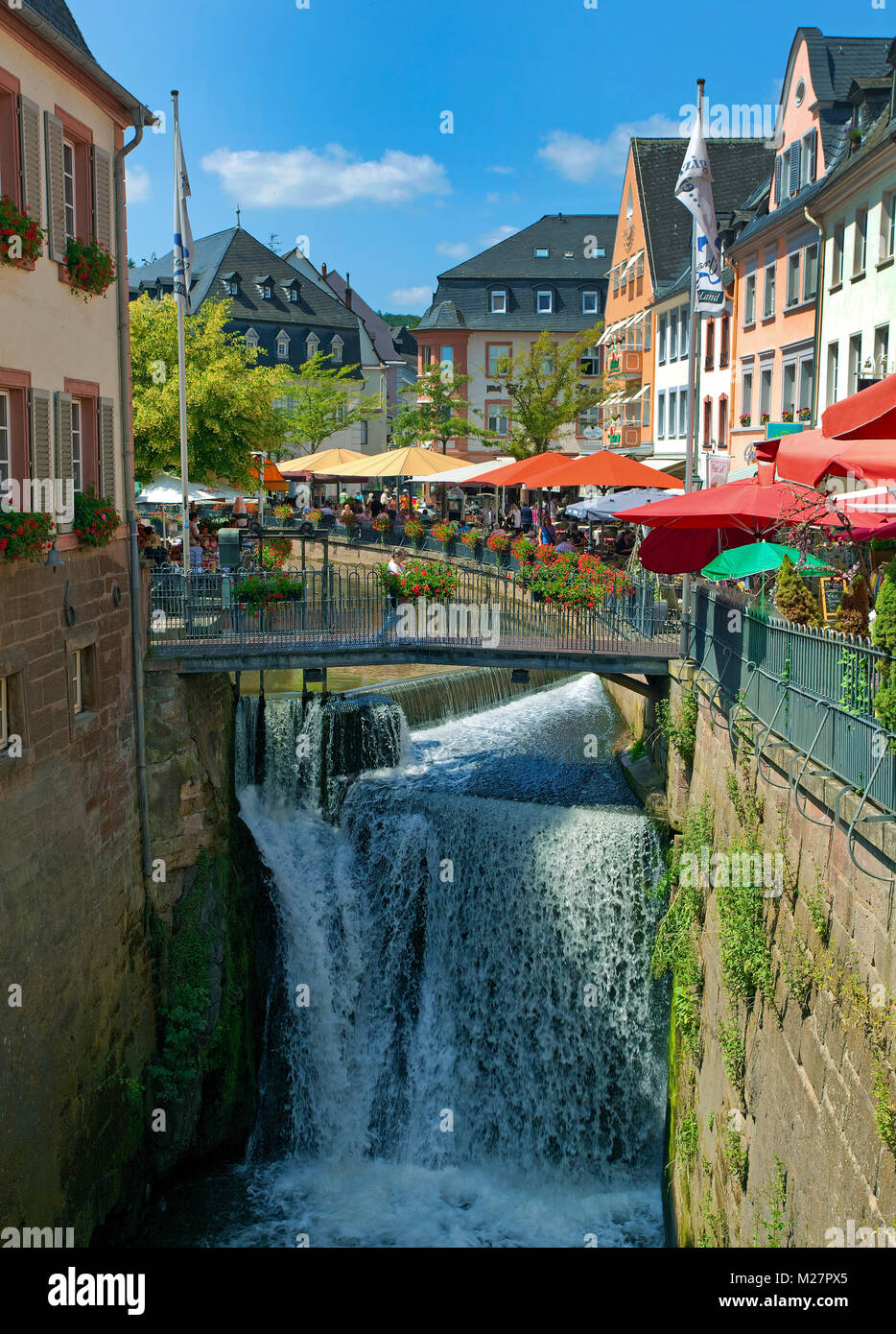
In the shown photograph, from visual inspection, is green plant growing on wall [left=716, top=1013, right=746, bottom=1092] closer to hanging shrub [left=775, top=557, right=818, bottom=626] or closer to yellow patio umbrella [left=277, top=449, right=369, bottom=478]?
hanging shrub [left=775, top=557, right=818, bottom=626]

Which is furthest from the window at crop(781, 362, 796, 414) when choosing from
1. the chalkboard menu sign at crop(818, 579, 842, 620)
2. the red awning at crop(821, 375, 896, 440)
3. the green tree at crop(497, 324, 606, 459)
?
the red awning at crop(821, 375, 896, 440)

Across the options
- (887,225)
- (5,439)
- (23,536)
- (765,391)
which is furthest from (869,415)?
(765,391)

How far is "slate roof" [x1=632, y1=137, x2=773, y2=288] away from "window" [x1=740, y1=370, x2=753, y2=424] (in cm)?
887

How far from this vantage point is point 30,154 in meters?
12.1

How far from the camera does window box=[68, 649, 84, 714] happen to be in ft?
45.2

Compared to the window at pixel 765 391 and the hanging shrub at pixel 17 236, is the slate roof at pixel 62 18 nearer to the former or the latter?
the hanging shrub at pixel 17 236

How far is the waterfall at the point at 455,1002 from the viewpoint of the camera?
16.2 metres

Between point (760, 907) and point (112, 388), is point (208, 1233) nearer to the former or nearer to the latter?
point (760, 907)

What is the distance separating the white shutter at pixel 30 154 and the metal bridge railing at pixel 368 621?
5.30 metres

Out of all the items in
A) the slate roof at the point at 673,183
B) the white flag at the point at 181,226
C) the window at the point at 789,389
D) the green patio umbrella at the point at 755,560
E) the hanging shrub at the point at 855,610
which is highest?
the slate roof at the point at 673,183

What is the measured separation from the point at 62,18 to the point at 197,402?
13.6 metres

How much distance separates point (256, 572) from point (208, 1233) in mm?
8208

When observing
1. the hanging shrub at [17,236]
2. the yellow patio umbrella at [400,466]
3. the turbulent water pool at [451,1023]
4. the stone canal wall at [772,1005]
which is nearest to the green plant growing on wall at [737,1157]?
the stone canal wall at [772,1005]
